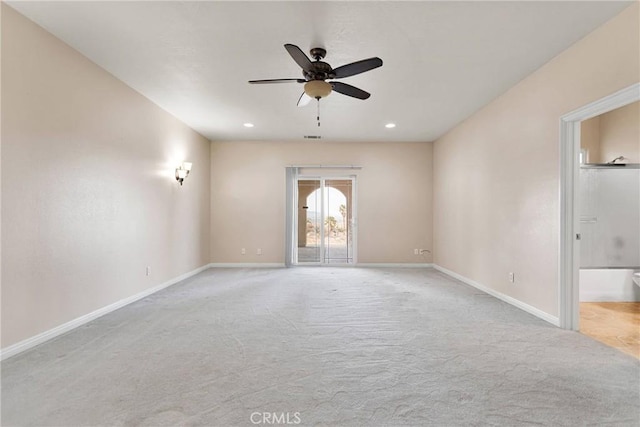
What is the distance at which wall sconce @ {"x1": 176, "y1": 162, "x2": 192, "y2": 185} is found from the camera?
5.06m

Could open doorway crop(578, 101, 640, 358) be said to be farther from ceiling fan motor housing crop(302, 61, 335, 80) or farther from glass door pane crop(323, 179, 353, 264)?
glass door pane crop(323, 179, 353, 264)

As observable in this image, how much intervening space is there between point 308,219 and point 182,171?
9.34ft

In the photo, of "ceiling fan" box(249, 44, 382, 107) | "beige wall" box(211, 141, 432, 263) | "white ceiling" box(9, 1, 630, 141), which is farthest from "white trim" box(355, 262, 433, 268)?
"ceiling fan" box(249, 44, 382, 107)

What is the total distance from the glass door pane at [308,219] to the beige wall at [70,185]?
2.97 m

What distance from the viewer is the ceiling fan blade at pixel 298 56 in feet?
7.69

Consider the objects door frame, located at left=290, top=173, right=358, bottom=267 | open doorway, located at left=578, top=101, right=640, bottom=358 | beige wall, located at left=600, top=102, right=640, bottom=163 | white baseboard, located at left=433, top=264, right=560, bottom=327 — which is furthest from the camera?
door frame, located at left=290, top=173, right=358, bottom=267

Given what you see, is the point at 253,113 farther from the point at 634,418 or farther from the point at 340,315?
the point at 634,418

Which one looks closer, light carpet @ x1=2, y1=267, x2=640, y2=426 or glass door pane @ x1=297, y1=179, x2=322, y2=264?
light carpet @ x1=2, y1=267, x2=640, y2=426

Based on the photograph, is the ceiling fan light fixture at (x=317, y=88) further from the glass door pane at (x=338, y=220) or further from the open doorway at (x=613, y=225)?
the glass door pane at (x=338, y=220)

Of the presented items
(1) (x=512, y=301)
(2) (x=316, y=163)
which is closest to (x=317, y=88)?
(1) (x=512, y=301)

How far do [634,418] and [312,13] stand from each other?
3.39 metres

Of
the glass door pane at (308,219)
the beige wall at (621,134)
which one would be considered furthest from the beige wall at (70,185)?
the beige wall at (621,134)

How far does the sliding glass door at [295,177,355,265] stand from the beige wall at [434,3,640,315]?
91.5 inches

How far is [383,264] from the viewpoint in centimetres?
670
